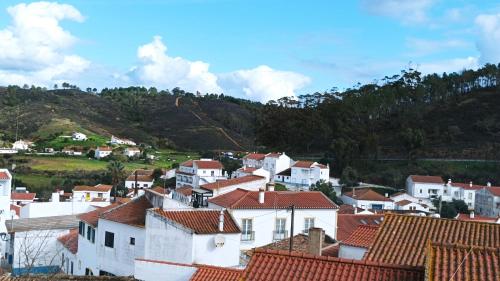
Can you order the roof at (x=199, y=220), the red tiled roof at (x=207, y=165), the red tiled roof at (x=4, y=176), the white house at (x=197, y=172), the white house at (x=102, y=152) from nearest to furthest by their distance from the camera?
the roof at (x=199, y=220) < the red tiled roof at (x=4, y=176) < the white house at (x=197, y=172) < the red tiled roof at (x=207, y=165) < the white house at (x=102, y=152)

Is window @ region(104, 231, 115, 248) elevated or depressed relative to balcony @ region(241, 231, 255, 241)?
elevated

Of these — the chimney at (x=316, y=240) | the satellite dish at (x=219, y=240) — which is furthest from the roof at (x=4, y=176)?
the chimney at (x=316, y=240)

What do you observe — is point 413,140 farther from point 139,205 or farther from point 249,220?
point 139,205

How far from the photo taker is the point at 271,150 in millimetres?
96125

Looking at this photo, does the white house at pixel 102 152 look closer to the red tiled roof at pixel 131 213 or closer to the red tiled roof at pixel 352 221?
the red tiled roof at pixel 352 221

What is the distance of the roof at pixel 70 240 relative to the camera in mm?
27964

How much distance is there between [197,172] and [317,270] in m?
70.6

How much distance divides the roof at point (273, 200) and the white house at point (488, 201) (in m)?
41.3

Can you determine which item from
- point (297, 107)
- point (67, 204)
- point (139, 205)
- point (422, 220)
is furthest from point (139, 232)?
point (297, 107)

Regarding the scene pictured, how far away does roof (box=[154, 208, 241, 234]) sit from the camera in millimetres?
20797

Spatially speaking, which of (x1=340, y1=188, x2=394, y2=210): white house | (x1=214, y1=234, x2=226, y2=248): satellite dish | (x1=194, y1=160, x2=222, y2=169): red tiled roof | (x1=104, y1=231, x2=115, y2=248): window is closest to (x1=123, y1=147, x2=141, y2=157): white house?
(x1=194, y1=160, x2=222, y2=169): red tiled roof

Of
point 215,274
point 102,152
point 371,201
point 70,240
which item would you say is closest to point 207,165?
point 371,201

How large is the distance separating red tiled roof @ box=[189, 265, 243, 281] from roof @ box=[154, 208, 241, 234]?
5.43m

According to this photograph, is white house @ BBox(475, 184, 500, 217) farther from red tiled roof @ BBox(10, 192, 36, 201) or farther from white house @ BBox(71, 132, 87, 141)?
white house @ BBox(71, 132, 87, 141)
